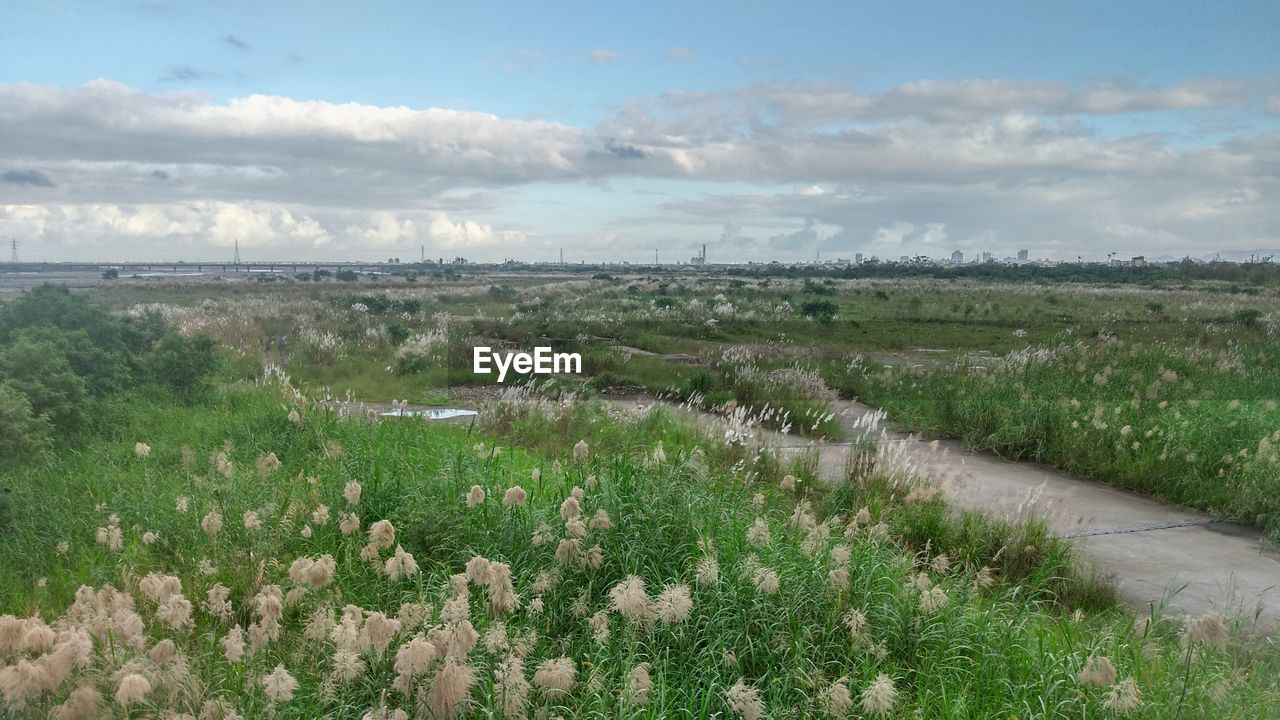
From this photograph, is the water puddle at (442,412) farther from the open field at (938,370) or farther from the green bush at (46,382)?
the green bush at (46,382)

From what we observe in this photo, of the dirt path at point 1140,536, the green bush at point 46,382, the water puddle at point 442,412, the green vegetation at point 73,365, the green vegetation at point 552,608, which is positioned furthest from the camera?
the water puddle at point 442,412

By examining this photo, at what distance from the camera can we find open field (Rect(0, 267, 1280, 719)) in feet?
11.1

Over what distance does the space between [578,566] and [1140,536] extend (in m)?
5.58

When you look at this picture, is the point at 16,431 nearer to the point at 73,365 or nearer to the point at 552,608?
the point at 73,365

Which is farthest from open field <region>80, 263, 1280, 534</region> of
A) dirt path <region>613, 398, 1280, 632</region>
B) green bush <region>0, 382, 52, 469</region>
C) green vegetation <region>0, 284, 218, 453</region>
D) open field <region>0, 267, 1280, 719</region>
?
green bush <region>0, 382, 52, 469</region>

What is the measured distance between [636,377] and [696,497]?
→ 11263 millimetres

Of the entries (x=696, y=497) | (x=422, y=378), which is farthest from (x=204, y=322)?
(x=696, y=497)

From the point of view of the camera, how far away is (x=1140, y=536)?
296 inches

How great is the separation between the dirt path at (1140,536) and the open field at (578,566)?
0.79ft

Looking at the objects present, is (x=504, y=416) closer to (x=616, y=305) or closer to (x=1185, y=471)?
(x=1185, y=471)

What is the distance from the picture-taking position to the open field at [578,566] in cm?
337

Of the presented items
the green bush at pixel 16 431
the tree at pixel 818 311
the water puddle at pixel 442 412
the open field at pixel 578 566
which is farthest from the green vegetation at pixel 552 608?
the tree at pixel 818 311

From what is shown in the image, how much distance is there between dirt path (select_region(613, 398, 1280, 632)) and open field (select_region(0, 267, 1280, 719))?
24 cm

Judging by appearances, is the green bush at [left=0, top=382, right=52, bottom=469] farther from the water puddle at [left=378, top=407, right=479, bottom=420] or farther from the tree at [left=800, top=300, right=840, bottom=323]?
the tree at [left=800, top=300, right=840, bottom=323]
